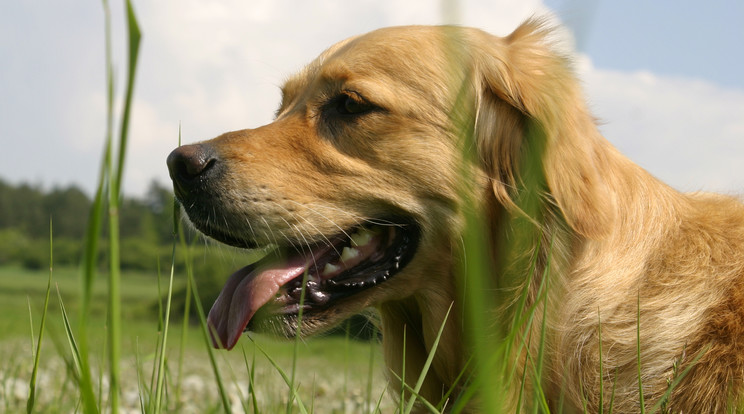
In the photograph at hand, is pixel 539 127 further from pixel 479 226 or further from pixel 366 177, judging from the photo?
pixel 366 177

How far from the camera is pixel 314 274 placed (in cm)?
290

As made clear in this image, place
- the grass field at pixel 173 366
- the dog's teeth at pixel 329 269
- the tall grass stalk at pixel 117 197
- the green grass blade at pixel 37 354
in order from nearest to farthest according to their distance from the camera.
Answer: the tall grass stalk at pixel 117 197 → the green grass blade at pixel 37 354 → the grass field at pixel 173 366 → the dog's teeth at pixel 329 269

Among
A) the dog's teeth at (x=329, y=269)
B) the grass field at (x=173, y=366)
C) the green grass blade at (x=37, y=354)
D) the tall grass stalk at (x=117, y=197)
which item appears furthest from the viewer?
the dog's teeth at (x=329, y=269)

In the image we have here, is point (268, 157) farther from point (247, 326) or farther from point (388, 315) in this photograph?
point (388, 315)

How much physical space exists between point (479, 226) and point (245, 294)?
104 centimetres

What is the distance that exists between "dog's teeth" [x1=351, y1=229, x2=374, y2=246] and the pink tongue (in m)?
0.25

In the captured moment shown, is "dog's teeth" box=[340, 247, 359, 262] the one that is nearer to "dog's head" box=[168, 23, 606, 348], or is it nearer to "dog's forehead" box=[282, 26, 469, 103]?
"dog's head" box=[168, 23, 606, 348]

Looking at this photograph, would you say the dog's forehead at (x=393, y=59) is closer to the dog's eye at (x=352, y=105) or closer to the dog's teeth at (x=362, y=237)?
the dog's eye at (x=352, y=105)

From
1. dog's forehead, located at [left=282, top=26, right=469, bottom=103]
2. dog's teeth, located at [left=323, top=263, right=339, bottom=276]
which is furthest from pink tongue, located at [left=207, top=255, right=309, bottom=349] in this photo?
dog's forehead, located at [left=282, top=26, right=469, bottom=103]

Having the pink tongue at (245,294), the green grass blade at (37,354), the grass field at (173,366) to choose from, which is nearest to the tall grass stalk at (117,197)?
the grass field at (173,366)

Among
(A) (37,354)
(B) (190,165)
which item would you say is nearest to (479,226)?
(B) (190,165)

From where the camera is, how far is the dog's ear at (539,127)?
2.58 metres

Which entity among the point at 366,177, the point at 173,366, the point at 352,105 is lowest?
the point at 173,366

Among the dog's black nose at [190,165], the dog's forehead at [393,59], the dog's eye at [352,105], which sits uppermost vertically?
the dog's forehead at [393,59]
